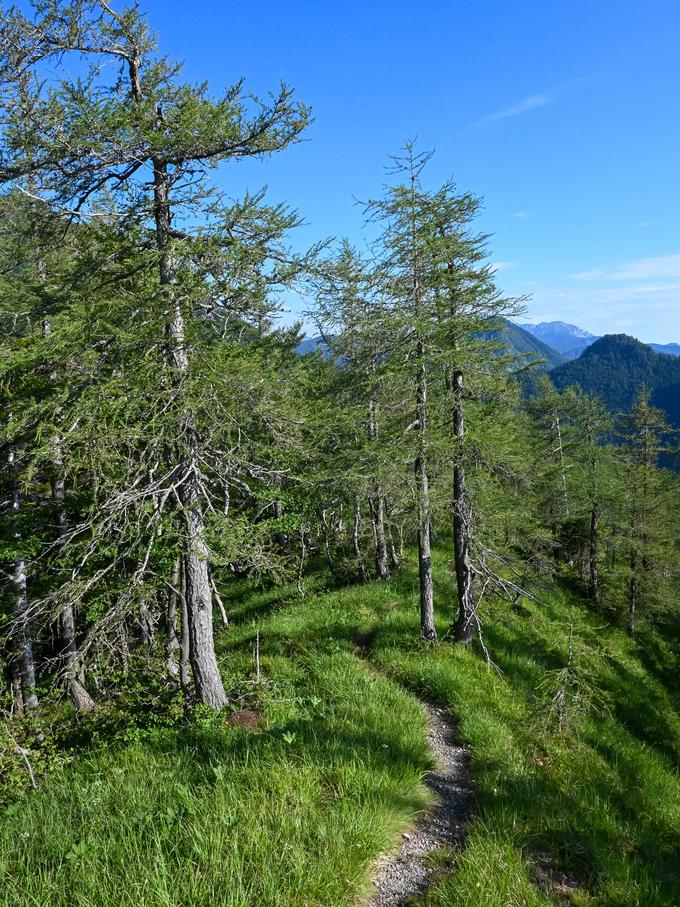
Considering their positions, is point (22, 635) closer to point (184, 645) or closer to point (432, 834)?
point (184, 645)

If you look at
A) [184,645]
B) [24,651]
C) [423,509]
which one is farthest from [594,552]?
[24,651]

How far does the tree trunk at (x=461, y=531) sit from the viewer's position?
10.6 metres

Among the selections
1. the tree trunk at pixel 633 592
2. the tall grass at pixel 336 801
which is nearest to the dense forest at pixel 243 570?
the tall grass at pixel 336 801

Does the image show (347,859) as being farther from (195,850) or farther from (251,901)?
(195,850)

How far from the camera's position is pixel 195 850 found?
383 centimetres

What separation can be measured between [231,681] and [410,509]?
555cm

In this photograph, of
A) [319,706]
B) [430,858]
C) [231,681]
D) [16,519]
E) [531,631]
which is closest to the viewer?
[430,858]

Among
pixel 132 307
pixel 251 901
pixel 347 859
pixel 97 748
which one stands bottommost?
pixel 97 748

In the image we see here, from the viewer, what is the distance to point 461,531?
36.3 ft

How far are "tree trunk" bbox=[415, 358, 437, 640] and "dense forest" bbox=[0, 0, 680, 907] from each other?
9 cm

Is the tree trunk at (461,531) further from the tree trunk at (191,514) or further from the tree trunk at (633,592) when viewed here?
the tree trunk at (633,592)

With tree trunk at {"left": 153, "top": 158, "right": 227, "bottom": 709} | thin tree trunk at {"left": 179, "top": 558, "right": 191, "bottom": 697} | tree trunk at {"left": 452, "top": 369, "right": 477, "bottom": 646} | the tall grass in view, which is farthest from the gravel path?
thin tree trunk at {"left": 179, "top": 558, "right": 191, "bottom": 697}

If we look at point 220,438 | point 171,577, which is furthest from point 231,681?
point 220,438

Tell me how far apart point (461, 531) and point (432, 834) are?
21.8 ft
